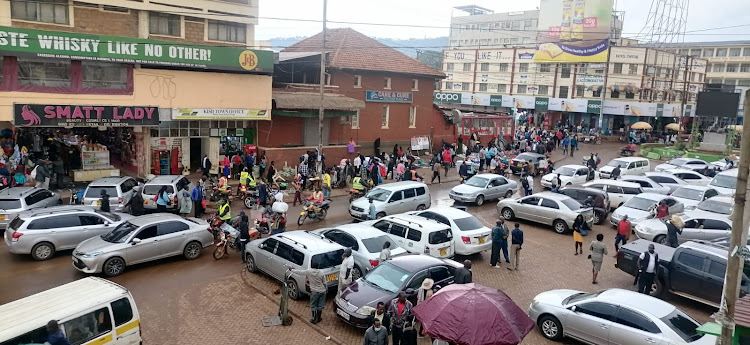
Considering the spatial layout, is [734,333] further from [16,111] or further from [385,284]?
[16,111]

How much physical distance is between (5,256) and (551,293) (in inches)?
594

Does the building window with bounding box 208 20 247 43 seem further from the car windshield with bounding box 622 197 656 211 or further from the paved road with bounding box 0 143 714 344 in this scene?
the car windshield with bounding box 622 197 656 211

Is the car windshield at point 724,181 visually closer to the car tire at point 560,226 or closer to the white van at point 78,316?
the car tire at point 560,226

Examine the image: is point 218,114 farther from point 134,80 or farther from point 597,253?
point 597,253

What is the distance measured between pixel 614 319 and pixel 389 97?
2781 centimetres

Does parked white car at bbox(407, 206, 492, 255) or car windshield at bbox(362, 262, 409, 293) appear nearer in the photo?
car windshield at bbox(362, 262, 409, 293)

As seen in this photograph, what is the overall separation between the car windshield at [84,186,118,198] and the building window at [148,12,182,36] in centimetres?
989

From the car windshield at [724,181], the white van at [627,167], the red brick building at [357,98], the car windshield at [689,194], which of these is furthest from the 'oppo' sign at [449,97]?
the car windshield at [689,194]

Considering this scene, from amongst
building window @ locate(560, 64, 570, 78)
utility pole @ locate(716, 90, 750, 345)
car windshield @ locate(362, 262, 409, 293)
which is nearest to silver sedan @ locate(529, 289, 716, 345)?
utility pole @ locate(716, 90, 750, 345)

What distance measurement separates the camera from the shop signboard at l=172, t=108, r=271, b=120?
25.9 m

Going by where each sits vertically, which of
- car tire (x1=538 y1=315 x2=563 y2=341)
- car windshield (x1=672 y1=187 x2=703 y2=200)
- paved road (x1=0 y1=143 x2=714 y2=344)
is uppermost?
car windshield (x1=672 y1=187 x2=703 y2=200)

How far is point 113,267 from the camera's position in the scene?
14.3 meters

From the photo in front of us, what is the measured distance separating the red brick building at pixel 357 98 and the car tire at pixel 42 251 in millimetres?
13932

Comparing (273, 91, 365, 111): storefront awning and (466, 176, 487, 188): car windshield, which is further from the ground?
(273, 91, 365, 111): storefront awning
